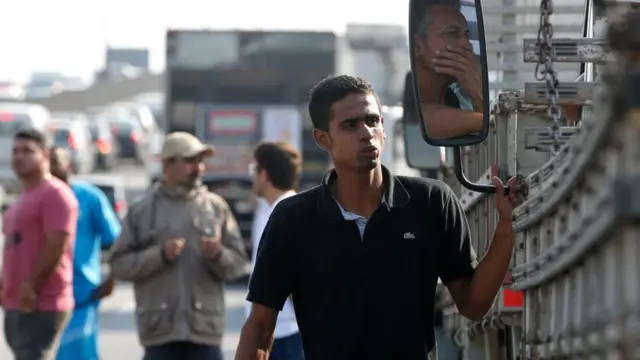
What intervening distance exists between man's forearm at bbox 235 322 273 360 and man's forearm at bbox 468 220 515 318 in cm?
63

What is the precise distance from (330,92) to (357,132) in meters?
0.17

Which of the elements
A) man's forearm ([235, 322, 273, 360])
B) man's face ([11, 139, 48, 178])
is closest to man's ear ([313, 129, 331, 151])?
man's forearm ([235, 322, 273, 360])

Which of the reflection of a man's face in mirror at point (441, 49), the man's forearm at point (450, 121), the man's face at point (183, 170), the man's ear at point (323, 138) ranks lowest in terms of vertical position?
the man's face at point (183, 170)

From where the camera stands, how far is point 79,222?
980 centimetres

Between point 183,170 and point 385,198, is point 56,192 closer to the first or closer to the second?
point 183,170

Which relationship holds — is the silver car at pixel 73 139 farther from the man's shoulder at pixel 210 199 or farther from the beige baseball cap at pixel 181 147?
the beige baseball cap at pixel 181 147

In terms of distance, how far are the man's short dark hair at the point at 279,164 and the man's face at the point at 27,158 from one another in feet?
4.23

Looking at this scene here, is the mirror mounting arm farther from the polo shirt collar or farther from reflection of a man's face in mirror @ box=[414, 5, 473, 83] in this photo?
reflection of a man's face in mirror @ box=[414, 5, 473, 83]

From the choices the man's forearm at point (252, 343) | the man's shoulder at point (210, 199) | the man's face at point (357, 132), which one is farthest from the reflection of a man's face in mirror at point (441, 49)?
the man's shoulder at point (210, 199)

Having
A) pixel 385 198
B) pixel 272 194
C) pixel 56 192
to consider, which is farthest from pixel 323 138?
pixel 56 192

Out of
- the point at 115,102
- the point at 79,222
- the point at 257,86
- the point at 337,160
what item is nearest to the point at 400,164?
the point at 257,86

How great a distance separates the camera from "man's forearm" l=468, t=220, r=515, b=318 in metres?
4.86

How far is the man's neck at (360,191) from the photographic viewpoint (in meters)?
5.04

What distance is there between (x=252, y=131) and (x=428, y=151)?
49.0 feet
